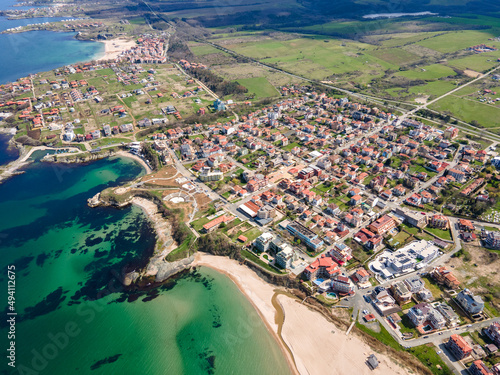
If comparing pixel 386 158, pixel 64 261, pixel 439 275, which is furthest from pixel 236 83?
pixel 439 275

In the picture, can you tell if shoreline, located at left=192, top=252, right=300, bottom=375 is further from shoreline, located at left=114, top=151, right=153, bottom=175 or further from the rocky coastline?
shoreline, located at left=114, top=151, right=153, bottom=175

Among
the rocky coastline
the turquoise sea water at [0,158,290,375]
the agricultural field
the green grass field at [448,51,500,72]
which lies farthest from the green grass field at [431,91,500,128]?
the rocky coastline

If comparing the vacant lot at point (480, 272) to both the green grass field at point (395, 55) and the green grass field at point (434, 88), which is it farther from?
the green grass field at point (395, 55)

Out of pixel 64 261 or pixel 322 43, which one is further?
pixel 322 43

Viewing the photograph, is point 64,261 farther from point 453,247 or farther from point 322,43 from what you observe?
point 322,43

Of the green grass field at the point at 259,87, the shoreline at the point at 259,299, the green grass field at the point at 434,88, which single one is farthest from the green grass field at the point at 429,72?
the shoreline at the point at 259,299
